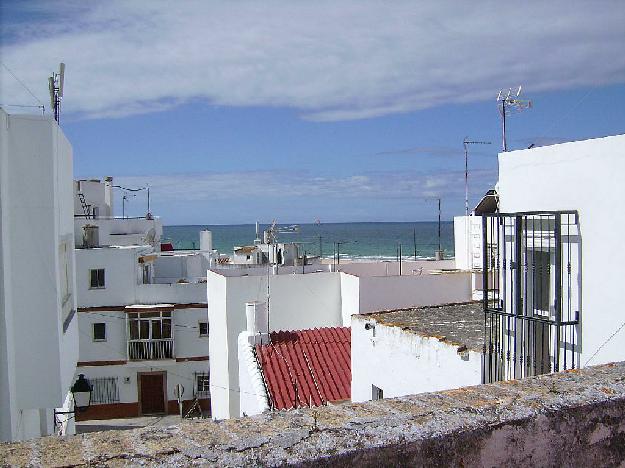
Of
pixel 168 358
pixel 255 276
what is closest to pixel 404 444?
→ pixel 255 276

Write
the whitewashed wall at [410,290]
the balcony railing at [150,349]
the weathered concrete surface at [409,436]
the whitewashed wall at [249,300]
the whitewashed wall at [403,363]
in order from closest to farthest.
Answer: the weathered concrete surface at [409,436]
the whitewashed wall at [403,363]
the whitewashed wall at [410,290]
the whitewashed wall at [249,300]
the balcony railing at [150,349]

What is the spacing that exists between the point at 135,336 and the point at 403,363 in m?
20.4

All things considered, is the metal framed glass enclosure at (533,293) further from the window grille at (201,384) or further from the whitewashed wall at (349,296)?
the window grille at (201,384)

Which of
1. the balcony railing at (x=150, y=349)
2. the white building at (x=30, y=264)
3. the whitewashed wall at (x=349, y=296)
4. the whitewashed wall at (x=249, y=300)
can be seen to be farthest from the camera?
the balcony railing at (x=150, y=349)

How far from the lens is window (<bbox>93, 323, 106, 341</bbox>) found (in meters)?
27.2

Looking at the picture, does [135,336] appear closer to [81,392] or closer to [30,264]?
[81,392]

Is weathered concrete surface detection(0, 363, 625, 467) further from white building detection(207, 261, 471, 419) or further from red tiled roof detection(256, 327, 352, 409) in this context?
white building detection(207, 261, 471, 419)

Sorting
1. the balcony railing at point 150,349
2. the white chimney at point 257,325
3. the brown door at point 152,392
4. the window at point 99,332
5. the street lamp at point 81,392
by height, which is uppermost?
the white chimney at point 257,325

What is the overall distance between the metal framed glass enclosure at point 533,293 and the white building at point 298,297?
33.0 feet

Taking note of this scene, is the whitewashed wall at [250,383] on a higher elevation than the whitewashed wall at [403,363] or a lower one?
lower

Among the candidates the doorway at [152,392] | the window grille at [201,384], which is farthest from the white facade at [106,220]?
the window grille at [201,384]

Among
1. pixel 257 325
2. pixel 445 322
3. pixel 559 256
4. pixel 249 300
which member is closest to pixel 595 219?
pixel 559 256

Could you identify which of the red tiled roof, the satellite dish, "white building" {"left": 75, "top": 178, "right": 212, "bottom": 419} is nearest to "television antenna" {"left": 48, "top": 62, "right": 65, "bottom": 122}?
the satellite dish

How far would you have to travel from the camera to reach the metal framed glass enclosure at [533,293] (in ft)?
21.5
